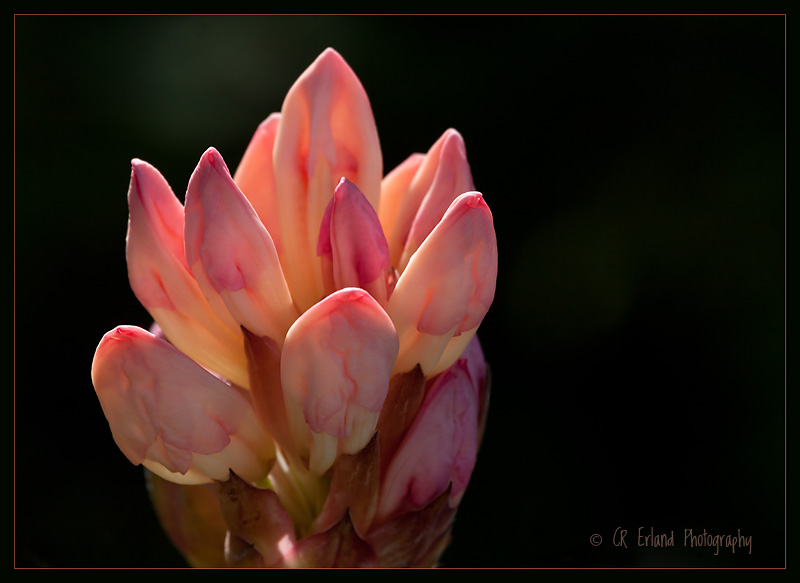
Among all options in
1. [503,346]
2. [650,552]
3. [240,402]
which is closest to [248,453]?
[240,402]

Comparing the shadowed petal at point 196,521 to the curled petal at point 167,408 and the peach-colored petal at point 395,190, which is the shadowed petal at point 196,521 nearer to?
the curled petal at point 167,408

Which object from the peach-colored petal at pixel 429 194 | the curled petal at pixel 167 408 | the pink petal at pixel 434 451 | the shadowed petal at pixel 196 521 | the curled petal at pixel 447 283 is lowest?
the shadowed petal at pixel 196 521

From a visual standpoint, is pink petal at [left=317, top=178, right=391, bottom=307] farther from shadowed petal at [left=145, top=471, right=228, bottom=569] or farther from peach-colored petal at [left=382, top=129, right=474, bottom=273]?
shadowed petal at [left=145, top=471, right=228, bottom=569]

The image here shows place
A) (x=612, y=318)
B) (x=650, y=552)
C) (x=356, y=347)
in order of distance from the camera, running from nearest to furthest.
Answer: (x=356, y=347), (x=650, y=552), (x=612, y=318)

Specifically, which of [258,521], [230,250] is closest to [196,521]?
[258,521]

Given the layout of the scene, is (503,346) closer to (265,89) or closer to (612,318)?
(612,318)

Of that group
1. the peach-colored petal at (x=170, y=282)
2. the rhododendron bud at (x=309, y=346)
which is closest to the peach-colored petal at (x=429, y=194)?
the rhododendron bud at (x=309, y=346)
